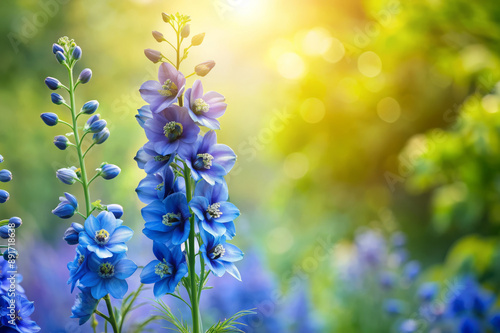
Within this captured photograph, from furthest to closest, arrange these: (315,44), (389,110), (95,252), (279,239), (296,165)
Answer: (279,239) < (296,165) < (389,110) < (315,44) < (95,252)

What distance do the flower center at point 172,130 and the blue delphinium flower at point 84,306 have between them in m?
0.19

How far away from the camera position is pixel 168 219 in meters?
0.49

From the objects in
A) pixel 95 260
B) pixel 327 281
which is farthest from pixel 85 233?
pixel 327 281

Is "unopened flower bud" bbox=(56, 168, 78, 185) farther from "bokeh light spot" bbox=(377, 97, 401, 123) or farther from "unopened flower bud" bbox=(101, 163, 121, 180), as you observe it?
"bokeh light spot" bbox=(377, 97, 401, 123)

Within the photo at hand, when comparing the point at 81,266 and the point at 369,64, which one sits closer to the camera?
the point at 81,266

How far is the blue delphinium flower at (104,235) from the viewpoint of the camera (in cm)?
48

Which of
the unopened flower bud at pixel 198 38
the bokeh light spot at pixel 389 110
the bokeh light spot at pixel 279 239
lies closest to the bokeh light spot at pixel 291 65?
the bokeh light spot at pixel 389 110

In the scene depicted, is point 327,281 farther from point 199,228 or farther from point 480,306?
point 199,228

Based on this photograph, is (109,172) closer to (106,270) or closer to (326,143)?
(106,270)

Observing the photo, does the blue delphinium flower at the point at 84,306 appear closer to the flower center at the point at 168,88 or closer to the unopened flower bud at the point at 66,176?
the unopened flower bud at the point at 66,176

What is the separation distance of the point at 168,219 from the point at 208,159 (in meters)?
0.08

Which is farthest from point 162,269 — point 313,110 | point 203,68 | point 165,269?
point 313,110

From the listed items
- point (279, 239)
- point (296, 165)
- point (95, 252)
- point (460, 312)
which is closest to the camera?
point (95, 252)

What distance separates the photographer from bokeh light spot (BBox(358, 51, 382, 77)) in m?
1.93
